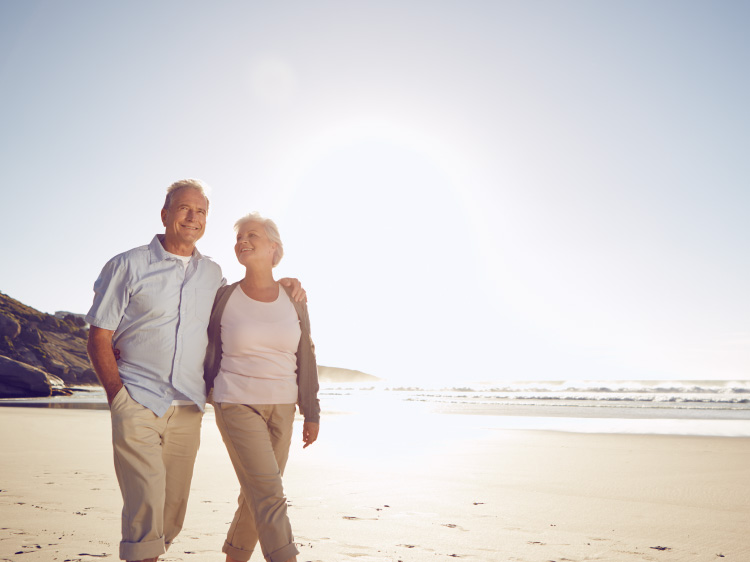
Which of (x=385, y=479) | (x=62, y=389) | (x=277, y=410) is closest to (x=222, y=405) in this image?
(x=277, y=410)

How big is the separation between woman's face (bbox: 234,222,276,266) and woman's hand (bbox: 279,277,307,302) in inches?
7.2

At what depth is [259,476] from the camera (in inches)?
125

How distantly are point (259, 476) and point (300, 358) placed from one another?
0.75 metres

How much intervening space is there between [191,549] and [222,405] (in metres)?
1.47

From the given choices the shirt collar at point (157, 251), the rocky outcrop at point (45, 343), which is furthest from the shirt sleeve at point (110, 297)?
the rocky outcrop at point (45, 343)

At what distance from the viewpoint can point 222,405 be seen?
129 inches

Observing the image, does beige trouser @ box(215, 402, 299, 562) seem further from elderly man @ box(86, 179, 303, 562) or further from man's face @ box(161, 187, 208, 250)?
man's face @ box(161, 187, 208, 250)

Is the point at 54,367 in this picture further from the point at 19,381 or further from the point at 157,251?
the point at 157,251

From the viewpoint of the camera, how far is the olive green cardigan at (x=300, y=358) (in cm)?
344

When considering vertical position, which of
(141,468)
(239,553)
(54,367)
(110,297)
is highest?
(110,297)

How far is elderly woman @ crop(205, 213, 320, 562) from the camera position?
10.5ft

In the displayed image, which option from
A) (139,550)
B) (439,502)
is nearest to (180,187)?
(139,550)

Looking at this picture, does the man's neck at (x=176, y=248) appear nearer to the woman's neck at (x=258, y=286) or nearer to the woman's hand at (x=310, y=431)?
the woman's neck at (x=258, y=286)

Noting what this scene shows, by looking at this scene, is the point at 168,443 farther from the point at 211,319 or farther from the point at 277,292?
the point at 277,292
